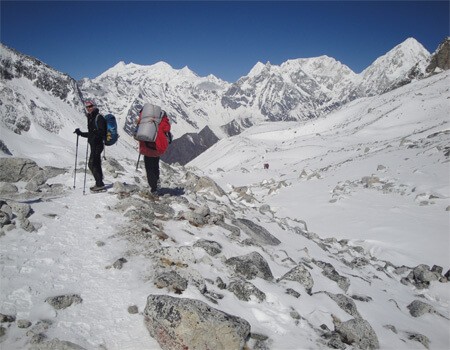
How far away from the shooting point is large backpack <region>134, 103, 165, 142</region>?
33.9ft

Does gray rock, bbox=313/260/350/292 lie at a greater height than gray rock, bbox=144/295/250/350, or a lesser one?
lesser

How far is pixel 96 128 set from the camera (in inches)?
421

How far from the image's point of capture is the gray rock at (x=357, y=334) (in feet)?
19.0

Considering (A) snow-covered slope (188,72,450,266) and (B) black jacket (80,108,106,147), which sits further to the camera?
(A) snow-covered slope (188,72,450,266)

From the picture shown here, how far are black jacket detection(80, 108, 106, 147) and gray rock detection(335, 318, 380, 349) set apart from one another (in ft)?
28.0

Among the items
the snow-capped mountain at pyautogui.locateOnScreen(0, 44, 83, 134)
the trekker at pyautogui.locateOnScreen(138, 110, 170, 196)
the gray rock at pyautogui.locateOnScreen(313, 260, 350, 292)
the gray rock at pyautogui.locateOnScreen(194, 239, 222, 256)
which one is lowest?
the gray rock at pyautogui.locateOnScreen(313, 260, 350, 292)

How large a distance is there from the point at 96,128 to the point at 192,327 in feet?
25.6

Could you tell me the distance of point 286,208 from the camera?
69.3 feet

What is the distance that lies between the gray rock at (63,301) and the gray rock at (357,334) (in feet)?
14.5

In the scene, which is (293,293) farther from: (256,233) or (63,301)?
(63,301)

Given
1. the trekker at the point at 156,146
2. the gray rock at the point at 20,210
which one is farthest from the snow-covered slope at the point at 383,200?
the gray rock at the point at 20,210

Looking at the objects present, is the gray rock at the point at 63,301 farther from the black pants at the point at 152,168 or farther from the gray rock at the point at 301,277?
the black pants at the point at 152,168

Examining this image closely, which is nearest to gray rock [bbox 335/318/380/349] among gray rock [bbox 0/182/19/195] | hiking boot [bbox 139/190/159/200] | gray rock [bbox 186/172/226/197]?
hiking boot [bbox 139/190/159/200]

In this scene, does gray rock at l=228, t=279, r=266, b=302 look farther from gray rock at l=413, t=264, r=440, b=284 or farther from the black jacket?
gray rock at l=413, t=264, r=440, b=284
